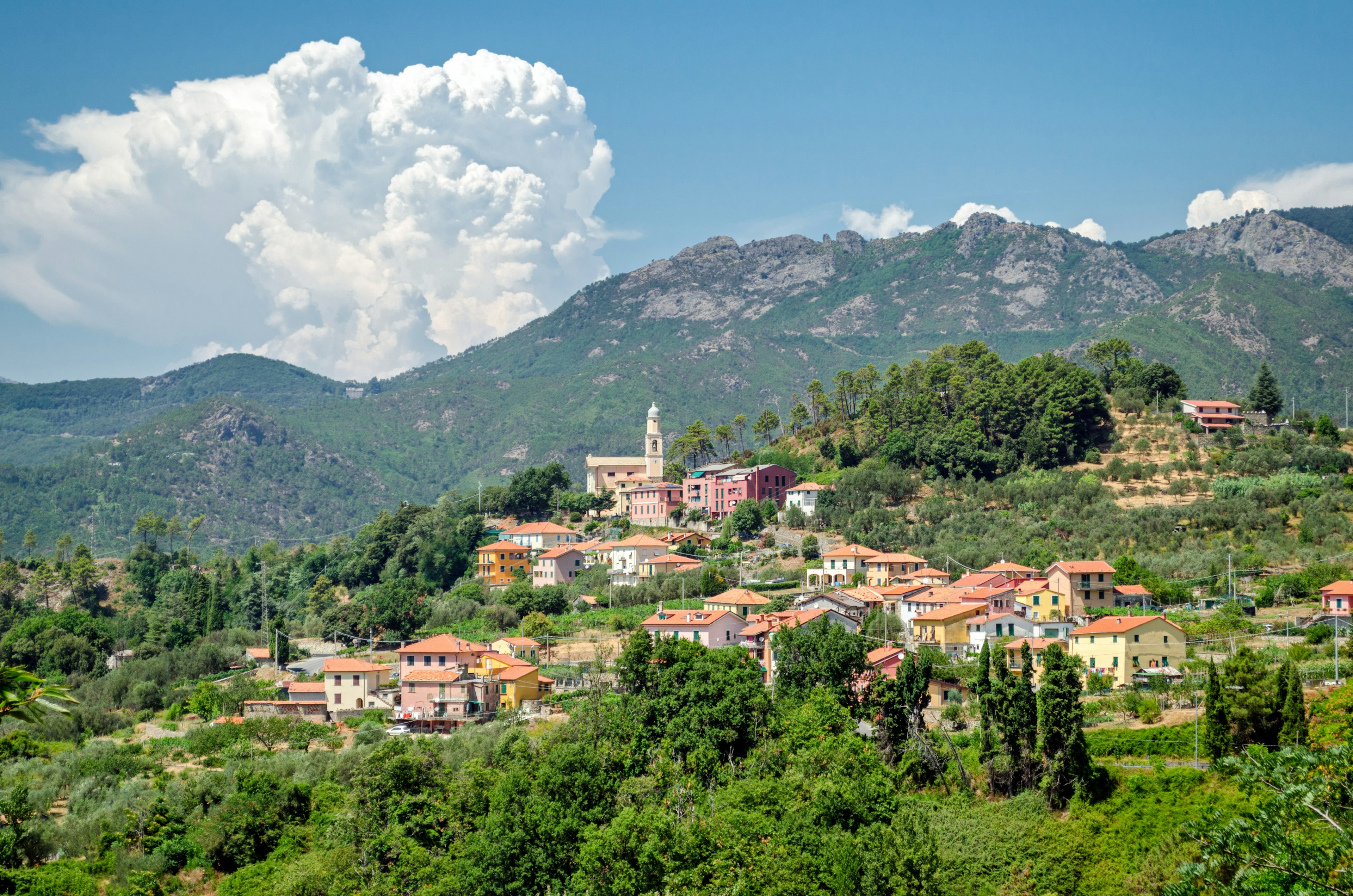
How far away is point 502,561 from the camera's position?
268 feet

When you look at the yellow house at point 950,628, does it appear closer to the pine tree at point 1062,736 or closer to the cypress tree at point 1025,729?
the cypress tree at point 1025,729

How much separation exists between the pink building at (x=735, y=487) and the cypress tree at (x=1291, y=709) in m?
51.0

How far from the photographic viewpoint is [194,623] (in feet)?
255

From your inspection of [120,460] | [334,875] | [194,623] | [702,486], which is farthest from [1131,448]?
[120,460]

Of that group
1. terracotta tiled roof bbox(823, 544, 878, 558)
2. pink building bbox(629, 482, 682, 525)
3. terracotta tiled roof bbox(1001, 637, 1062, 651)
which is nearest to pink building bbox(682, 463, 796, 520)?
pink building bbox(629, 482, 682, 525)

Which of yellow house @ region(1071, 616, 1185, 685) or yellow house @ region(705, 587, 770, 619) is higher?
yellow house @ region(705, 587, 770, 619)

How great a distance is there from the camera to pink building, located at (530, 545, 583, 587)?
7650cm

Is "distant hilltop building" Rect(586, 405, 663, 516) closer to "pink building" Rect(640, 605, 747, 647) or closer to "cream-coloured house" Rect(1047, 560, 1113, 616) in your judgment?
"pink building" Rect(640, 605, 747, 647)

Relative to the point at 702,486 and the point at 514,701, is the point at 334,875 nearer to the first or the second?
the point at 514,701

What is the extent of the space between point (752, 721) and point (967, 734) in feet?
25.5

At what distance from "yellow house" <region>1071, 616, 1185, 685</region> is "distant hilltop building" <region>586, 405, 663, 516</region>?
6171 cm

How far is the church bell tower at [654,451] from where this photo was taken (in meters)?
104

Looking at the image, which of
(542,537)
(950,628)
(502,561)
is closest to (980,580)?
(950,628)

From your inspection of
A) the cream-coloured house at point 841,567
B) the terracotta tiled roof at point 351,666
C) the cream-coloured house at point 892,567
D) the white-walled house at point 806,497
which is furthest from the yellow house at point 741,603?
the white-walled house at point 806,497
